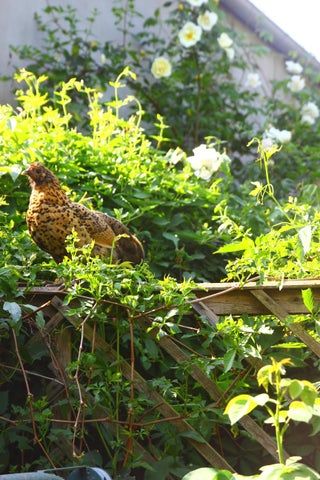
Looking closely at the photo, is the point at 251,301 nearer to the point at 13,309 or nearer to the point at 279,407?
the point at 13,309

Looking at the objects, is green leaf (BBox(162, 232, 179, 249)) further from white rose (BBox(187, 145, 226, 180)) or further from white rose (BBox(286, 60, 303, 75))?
white rose (BBox(286, 60, 303, 75))

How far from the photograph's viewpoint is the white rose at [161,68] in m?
7.16

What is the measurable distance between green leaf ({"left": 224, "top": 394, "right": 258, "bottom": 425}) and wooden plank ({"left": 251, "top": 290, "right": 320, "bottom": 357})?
988mm

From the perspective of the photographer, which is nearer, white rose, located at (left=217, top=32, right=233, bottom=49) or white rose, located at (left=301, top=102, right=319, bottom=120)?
white rose, located at (left=217, top=32, right=233, bottom=49)

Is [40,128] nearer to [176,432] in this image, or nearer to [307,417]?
[176,432]

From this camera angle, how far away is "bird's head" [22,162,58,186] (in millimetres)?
3740

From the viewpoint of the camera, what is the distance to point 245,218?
4.79 metres

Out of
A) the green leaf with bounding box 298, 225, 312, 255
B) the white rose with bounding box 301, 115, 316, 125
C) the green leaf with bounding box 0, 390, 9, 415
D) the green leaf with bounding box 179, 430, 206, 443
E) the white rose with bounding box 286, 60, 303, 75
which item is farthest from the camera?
the white rose with bounding box 286, 60, 303, 75

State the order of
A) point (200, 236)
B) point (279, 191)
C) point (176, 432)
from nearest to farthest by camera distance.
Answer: point (176, 432)
point (200, 236)
point (279, 191)

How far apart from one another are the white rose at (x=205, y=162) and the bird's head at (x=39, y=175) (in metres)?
1.16

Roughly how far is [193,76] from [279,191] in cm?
116

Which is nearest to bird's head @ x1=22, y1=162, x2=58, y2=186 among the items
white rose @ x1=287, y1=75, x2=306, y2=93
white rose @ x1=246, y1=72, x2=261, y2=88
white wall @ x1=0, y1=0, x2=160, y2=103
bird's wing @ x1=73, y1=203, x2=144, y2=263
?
bird's wing @ x1=73, y1=203, x2=144, y2=263

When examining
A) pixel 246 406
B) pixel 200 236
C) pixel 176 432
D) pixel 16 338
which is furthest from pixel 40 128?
pixel 246 406

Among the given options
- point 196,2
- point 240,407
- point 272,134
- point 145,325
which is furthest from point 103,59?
point 240,407
